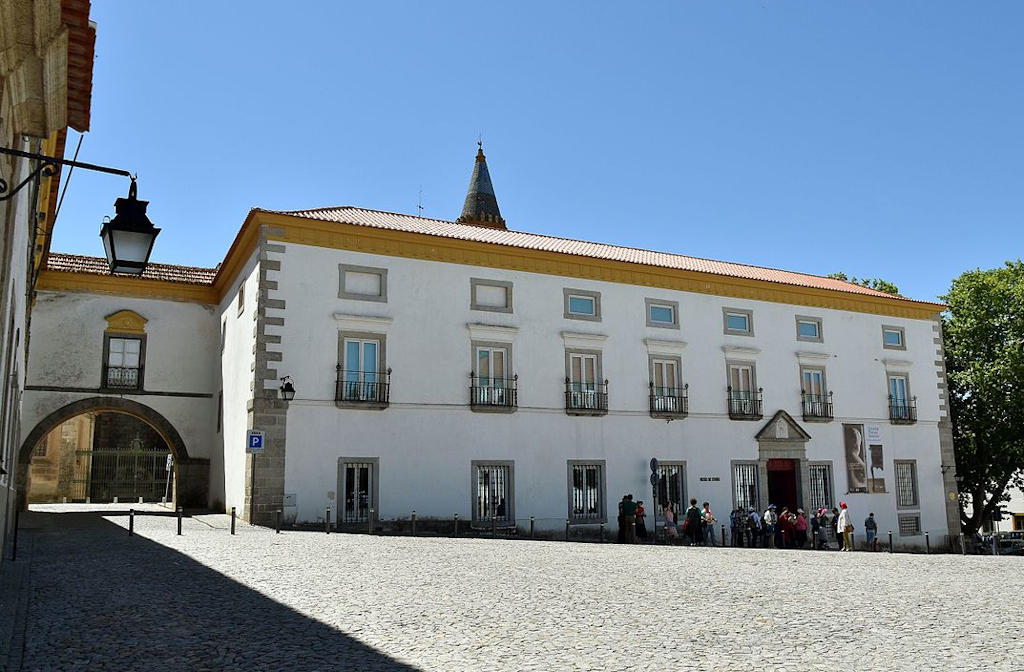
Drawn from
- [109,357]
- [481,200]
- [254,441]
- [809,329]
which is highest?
[481,200]

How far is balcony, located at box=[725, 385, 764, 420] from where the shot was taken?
2666 cm

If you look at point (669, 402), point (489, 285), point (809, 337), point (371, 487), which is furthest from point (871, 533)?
point (371, 487)

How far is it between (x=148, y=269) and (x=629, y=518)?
16.9 m

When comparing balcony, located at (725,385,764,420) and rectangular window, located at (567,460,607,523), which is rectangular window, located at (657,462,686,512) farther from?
balcony, located at (725,385,764,420)

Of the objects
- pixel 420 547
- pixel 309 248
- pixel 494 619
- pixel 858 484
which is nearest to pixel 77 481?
pixel 309 248

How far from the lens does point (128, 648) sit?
6.69 m

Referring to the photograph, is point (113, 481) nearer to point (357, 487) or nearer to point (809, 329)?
point (357, 487)

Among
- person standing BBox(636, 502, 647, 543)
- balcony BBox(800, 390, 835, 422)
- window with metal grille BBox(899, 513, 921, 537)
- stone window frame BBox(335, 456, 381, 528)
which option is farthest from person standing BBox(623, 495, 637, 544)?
window with metal grille BBox(899, 513, 921, 537)

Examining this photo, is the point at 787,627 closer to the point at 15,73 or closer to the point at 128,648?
the point at 128,648

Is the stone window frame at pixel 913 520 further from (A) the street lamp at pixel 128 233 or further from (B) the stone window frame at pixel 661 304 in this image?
(A) the street lamp at pixel 128 233

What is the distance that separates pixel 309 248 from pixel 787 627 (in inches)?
647

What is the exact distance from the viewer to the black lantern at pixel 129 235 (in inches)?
247

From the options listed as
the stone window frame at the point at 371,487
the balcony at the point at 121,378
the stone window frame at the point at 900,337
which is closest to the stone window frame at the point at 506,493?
the stone window frame at the point at 371,487

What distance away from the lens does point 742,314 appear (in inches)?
1098
